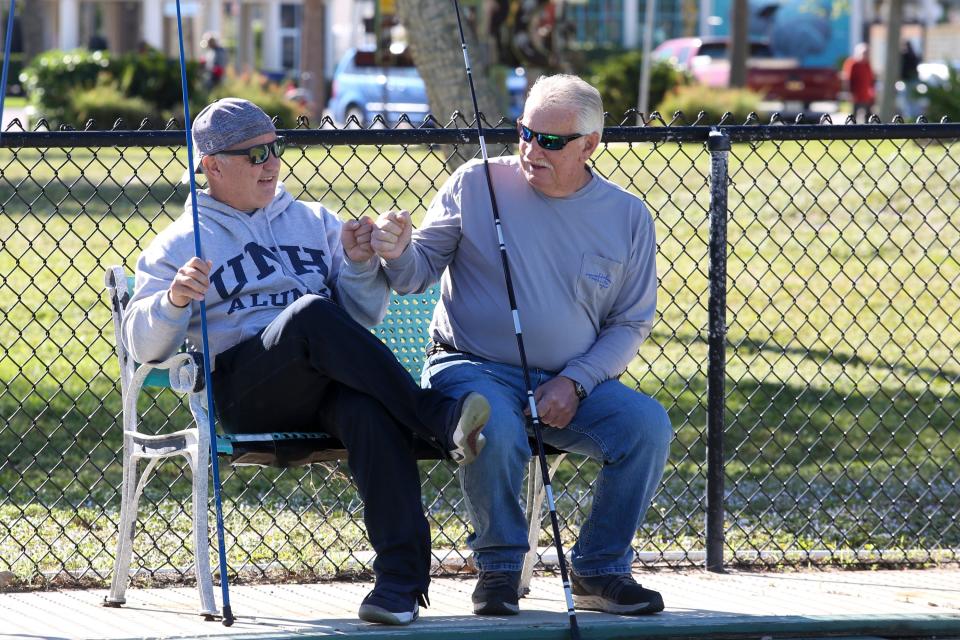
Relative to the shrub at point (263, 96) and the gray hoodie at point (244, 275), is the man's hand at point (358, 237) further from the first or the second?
the shrub at point (263, 96)

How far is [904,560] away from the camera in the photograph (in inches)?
194

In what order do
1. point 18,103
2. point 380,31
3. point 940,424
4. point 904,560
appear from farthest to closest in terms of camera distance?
point 18,103 → point 380,31 → point 940,424 → point 904,560

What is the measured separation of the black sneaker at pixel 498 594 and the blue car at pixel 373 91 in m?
19.4

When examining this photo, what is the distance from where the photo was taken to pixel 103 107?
21.1 meters

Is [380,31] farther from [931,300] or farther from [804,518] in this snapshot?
[804,518]

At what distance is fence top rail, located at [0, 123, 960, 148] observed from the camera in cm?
421

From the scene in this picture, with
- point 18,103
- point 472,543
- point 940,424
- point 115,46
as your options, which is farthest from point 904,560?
point 115,46

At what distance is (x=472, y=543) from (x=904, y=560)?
71.3 inches

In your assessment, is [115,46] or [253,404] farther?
[115,46]

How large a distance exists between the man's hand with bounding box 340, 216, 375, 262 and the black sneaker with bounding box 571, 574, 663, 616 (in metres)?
1.16

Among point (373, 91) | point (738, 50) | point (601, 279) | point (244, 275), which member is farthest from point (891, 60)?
point (244, 275)

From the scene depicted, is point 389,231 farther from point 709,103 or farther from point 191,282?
point 709,103

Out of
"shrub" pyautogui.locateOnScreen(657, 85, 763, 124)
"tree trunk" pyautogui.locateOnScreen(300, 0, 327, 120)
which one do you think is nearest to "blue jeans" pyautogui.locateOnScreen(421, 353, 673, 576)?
"shrub" pyautogui.locateOnScreen(657, 85, 763, 124)

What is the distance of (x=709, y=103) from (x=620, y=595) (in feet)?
59.1
